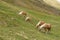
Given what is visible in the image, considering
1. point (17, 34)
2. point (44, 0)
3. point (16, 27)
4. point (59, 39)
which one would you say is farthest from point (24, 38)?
point (44, 0)

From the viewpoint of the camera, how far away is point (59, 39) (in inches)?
995

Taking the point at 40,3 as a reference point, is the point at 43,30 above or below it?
below

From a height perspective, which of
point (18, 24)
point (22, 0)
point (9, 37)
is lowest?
point (9, 37)

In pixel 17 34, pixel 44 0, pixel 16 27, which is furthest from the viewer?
pixel 44 0

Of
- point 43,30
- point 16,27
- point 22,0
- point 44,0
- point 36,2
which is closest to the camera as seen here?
point 16,27

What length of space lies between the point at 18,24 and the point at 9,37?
6217mm

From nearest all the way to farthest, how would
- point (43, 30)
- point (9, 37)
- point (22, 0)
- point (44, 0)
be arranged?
point (9, 37), point (43, 30), point (22, 0), point (44, 0)

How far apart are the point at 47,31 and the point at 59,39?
7.31ft

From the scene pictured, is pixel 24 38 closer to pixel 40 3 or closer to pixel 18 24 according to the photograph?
pixel 18 24

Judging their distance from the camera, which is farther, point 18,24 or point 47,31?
point 47,31

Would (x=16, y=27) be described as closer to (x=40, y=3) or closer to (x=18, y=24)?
(x=18, y=24)

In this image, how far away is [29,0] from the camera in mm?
57625

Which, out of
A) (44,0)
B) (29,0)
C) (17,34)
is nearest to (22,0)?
(29,0)

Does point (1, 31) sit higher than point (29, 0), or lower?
lower
